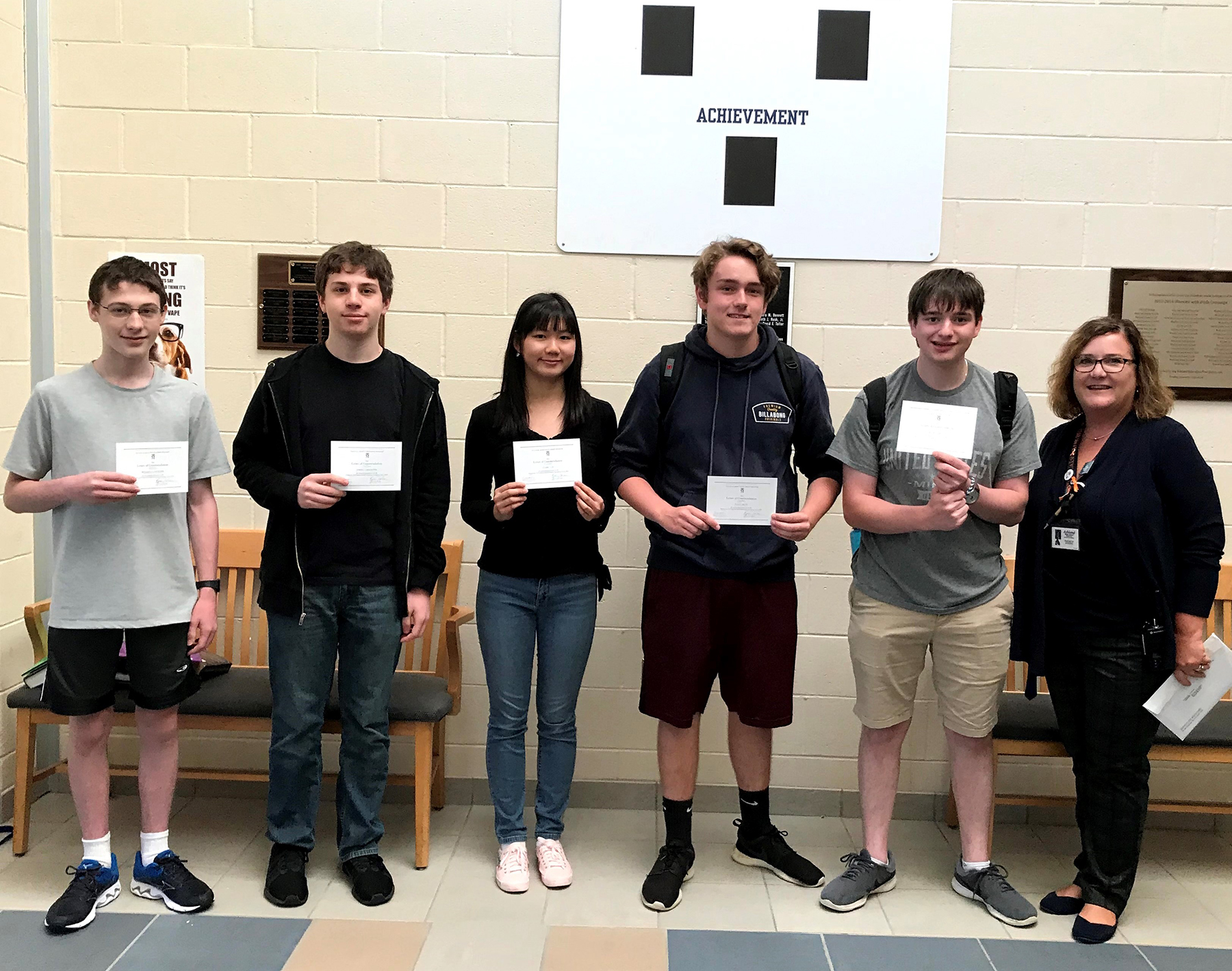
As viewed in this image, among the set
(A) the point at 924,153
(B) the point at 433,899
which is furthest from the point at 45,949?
(A) the point at 924,153

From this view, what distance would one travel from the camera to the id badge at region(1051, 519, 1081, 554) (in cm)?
225

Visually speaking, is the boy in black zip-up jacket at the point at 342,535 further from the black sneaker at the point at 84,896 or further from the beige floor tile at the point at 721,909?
the beige floor tile at the point at 721,909

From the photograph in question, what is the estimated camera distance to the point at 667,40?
2.89 metres

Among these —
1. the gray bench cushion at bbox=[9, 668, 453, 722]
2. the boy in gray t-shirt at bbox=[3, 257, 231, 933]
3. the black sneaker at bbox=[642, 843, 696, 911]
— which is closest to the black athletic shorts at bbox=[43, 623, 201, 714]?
the boy in gray t-shirt at bbox=[3, 257, 231, 933]

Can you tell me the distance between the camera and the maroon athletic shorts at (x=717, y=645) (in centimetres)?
236

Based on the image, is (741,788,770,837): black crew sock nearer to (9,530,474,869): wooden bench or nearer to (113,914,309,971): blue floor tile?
(9,530,474,869): wooden bench

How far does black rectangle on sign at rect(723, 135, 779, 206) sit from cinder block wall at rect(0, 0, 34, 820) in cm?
213

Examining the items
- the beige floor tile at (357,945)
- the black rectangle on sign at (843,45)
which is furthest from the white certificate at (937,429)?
the beige floor tile at (357,945)

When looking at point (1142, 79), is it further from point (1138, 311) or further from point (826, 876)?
point (826, 876)

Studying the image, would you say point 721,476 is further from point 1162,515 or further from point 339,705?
point 339,705

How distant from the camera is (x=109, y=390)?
2199mm

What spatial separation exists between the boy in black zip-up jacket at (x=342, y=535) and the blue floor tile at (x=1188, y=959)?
1837 millimetres

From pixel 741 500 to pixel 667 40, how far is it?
1.53 meters

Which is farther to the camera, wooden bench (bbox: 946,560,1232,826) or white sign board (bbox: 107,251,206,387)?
white sign board (bbox: 107,251,206,387)
